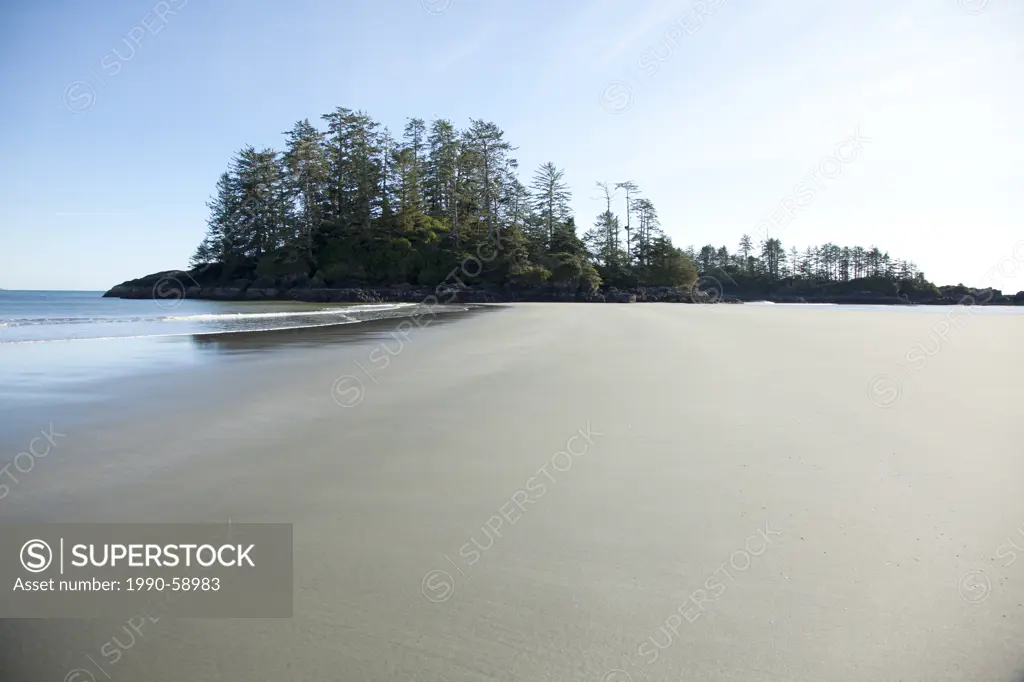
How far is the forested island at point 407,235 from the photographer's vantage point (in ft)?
188

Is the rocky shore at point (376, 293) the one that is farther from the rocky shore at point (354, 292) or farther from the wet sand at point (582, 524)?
the wet sand at point (582, 524)

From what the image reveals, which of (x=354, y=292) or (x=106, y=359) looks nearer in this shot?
(x=106, y=359)

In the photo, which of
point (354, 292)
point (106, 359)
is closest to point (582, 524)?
point (106, 359)

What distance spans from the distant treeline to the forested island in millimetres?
159

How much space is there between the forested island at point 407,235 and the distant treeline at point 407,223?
0.16 meters

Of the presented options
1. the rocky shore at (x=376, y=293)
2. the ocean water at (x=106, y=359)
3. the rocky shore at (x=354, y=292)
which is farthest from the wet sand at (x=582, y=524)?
the rocky shore at (x=354, y=292)

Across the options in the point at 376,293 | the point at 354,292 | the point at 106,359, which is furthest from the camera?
the point at 376,293

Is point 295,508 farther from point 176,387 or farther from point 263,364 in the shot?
point 263,364

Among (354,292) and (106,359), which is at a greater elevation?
(354,292)

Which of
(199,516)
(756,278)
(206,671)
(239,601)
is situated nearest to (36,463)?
(199,516)

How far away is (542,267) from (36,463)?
182 ft

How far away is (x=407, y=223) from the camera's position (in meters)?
61.1

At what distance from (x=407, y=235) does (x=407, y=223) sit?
1.45m

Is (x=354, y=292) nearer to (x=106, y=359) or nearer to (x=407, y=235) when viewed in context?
(x=407, y=235)
